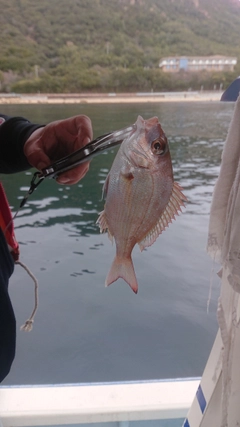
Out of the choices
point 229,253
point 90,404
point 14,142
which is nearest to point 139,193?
point 229,253

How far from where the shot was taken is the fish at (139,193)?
0.63 meters

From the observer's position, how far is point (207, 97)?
2114 cm

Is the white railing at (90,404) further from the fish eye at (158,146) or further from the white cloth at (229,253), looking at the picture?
the fish eye at (158,146)

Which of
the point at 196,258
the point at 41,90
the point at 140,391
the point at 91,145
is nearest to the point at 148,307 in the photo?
the point at 196,258

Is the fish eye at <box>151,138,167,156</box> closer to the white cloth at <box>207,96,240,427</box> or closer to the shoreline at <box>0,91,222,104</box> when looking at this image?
the white cloth at <box>207,96,240,427</box>

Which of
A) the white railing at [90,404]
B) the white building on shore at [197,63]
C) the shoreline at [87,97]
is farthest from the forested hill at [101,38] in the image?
the white railing at [90,404]

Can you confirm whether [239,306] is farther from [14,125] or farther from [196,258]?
[196,258]

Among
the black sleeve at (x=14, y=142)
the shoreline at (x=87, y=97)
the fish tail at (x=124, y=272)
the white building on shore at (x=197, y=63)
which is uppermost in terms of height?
the white building on shore at (x=197, y=63)

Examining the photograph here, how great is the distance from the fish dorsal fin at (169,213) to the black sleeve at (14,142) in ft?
1.34

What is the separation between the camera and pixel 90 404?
1184 mm

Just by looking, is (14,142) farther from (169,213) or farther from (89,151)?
(169,213)

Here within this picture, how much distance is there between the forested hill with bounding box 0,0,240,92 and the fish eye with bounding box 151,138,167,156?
11.8 m

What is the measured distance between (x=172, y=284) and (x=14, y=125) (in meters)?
2.75

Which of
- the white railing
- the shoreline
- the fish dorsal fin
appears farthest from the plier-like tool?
the shoreline
